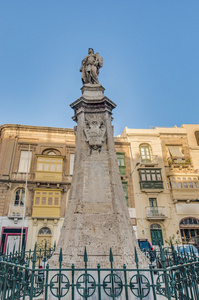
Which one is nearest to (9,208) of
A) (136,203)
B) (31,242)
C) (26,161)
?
(31,242)

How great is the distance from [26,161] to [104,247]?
19.4 meters

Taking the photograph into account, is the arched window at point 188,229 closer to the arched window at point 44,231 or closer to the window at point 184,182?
the window at point 184,182

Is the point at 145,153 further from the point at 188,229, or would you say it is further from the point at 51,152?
the point at 51,152

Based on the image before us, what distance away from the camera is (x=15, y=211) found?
61.6 feet

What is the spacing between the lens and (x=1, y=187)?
19.5 meters

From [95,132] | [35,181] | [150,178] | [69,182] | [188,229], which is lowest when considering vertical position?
[95,132]

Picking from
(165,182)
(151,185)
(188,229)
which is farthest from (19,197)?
(188,229)

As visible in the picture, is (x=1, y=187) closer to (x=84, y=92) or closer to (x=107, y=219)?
(x=84, y=92)

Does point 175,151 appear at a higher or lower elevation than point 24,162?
higher

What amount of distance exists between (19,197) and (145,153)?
49.2 ft

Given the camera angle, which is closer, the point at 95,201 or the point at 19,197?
the point at 95,201

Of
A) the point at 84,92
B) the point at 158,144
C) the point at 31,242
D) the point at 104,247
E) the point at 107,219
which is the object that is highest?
the point at 158,144

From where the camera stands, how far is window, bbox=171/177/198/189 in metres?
22.7

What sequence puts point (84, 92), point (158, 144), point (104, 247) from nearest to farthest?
point (104, 247) → point (84, 92) → point (158, 144)
